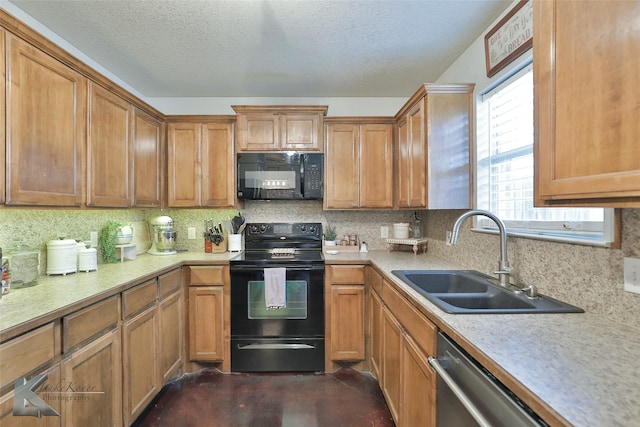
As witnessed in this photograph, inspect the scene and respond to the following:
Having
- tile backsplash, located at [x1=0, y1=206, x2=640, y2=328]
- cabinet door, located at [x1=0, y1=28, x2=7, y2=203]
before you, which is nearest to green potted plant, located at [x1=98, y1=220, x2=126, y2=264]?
tile backsplash, located at [x1=0, y1=206, x2=640, y2=328]

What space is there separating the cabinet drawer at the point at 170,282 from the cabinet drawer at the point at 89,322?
1.47ft

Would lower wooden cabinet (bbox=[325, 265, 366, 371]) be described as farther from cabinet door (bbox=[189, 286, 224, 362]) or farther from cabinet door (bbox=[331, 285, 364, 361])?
cabinet door (bbox=[189, 286, 224, 362])

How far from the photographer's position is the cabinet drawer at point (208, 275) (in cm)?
233

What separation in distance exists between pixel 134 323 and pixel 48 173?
0.94m

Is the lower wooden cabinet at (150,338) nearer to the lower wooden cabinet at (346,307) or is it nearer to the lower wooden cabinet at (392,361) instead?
the lower wooden cabinet at (346,307)

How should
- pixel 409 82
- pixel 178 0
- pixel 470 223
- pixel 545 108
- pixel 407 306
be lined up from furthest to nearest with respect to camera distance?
pixel 409 82 < pixel 470 223 < pixel 178 0 < pixel 407 306 < pixel 545 108

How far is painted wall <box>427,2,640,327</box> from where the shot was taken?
3.22 feet

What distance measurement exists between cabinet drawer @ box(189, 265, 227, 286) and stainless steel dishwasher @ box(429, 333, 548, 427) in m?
1.76

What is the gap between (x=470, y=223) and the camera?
1.98m

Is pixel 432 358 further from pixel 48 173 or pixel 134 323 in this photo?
pixel 48 173

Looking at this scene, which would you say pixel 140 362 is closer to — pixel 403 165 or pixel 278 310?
pixel 278 310

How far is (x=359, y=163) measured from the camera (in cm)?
269

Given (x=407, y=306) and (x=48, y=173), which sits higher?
(x=48, y=173)

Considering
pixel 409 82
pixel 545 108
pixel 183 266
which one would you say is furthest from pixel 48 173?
pixel 409 82
